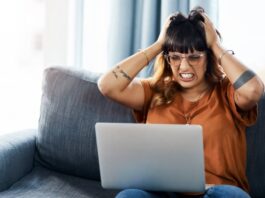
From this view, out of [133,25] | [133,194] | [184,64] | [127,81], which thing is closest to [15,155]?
[127,81]

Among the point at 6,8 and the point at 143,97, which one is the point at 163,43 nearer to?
the point at 143,97

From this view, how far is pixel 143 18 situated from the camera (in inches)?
84.4

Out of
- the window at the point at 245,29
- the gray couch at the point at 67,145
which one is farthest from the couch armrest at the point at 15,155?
the window at the point at 245,29

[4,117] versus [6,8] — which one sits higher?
[6,8]

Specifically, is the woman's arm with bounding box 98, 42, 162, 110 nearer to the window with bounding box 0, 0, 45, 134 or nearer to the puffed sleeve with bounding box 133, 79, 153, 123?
the puffed sleeve with bounding box 133, 79, 153, 123

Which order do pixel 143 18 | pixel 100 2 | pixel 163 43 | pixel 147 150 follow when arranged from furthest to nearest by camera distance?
pixel 100 2
pixel 143 18
pixel 163 43
pixel 147 150

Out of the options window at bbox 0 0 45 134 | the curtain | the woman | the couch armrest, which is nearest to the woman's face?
the woman

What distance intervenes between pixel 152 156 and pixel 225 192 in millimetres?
236

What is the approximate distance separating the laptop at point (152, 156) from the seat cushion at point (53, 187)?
0.38 m

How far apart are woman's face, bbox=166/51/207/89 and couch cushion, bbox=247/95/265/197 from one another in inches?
12.0

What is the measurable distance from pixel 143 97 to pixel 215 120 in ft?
1.02

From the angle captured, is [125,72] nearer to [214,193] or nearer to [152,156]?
[152,156]

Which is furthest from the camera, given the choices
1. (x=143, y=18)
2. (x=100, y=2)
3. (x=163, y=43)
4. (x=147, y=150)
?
(x=100, y=2)

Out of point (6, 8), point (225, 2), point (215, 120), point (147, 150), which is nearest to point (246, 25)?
point (225, 2)
